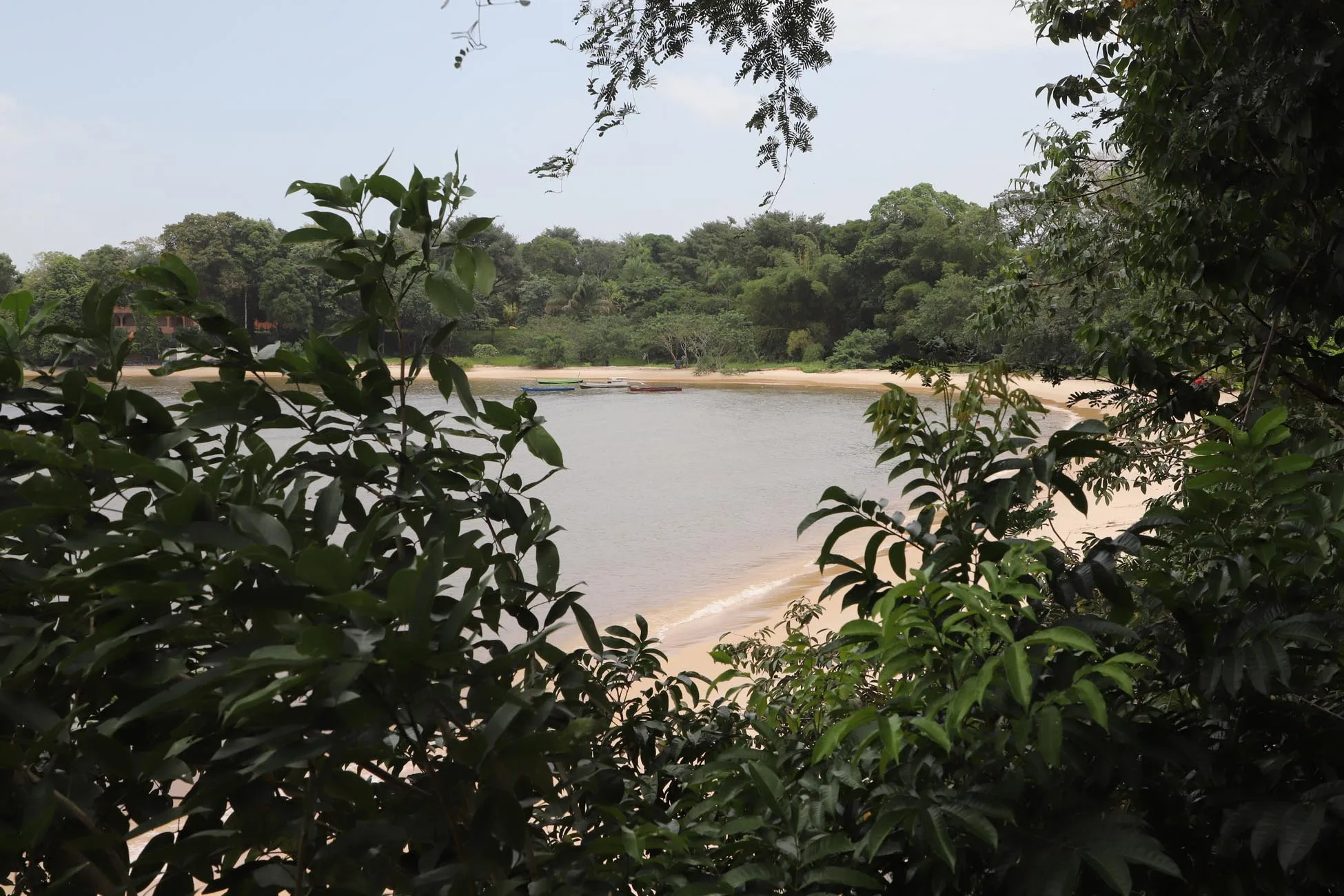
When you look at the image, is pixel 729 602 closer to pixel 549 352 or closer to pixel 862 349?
pixel 862 349

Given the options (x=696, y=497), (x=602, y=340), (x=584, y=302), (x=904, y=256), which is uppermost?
(x=904, y=256)

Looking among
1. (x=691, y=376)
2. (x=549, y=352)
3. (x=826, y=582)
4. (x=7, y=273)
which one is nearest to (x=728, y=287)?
(x=691, y=376)

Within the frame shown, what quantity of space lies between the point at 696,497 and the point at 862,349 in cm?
1825

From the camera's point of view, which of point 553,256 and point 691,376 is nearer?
point 691,376

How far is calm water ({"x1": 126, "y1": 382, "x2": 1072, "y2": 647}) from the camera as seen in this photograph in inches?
294

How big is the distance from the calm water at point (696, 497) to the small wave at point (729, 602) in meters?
0.02

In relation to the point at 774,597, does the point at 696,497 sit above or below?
above

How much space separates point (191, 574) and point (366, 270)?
0.35m

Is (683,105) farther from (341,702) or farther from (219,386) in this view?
(341,702)

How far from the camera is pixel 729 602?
7.16 meters

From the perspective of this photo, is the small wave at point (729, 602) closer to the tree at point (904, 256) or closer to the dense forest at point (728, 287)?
the dense forest at point (728, 287)

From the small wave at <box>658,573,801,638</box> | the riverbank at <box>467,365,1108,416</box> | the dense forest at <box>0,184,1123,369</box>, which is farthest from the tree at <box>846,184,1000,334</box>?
the small wave at <box>658,573,801,638</box>

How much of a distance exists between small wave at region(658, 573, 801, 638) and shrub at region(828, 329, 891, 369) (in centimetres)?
2148

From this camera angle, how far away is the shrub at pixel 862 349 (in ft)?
93.4
